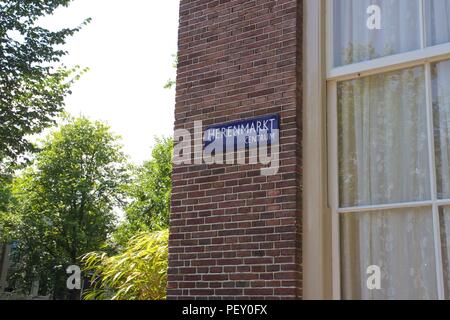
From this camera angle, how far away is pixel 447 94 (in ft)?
14.8

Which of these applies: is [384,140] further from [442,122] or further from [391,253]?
[391,253]

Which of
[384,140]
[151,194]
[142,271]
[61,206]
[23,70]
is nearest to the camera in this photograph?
[384,140]

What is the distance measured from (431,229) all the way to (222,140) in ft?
7.01

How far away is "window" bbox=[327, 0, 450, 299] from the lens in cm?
432

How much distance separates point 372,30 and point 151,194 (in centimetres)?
2864

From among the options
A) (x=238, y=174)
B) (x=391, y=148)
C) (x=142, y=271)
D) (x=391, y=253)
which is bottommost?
(x=142, y=271)

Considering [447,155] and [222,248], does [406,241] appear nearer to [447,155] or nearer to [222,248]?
[447,155]

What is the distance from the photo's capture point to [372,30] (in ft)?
16.6

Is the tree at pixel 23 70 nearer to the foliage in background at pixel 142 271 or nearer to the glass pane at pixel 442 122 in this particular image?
the foliage in background at pixel 142 271

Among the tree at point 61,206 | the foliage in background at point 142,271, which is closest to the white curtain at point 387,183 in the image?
the foliage in background at point 142,271

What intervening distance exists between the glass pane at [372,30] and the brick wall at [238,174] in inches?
16.4

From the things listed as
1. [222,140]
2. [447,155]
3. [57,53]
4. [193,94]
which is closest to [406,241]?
[447,155]

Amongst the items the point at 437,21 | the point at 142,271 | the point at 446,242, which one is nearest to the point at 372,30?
the point at 437,21

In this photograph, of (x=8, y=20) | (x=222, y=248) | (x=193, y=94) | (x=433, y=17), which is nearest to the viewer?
(x=433, y=17)
